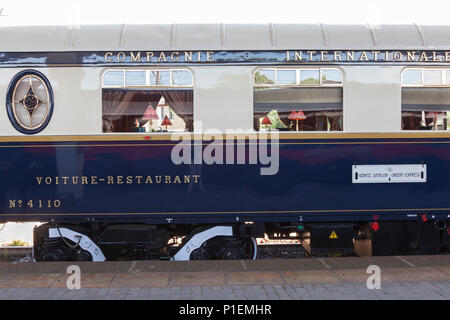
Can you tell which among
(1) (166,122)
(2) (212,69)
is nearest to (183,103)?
(1) (166,122)

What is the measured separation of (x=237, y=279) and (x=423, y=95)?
373 centimetres

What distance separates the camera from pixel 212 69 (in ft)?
22.8

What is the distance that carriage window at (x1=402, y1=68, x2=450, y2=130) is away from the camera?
277 inches

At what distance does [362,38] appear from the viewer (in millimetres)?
7121

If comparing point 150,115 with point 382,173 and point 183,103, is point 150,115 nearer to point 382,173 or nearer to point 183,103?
point 183,103

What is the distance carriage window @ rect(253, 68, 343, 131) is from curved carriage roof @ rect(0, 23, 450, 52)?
0.40 meters

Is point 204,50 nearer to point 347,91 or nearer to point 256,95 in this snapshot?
point 256,95

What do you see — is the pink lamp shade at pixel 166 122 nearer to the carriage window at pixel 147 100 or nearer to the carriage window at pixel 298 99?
the carriage window at pixel 147 100

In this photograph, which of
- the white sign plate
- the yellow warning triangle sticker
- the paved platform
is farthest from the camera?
the yellow warning triangle sticker

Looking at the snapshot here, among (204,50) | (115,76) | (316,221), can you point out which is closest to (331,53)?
(204,50)

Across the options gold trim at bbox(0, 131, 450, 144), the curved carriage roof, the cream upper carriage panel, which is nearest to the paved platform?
gold trim at bbox(0, 131, 450, 144)

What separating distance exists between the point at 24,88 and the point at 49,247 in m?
2.37

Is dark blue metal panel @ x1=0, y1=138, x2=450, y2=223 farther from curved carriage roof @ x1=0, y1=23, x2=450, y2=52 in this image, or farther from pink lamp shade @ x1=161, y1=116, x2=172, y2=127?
curved carriage roof @ x1=0, y1=23, x2=450, y2=52

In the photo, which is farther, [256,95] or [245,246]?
[245,246]
